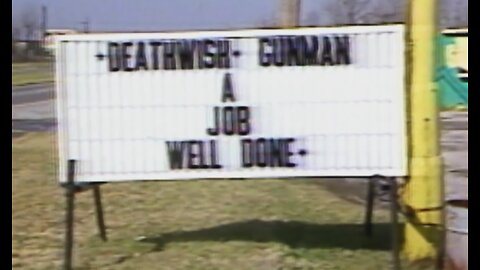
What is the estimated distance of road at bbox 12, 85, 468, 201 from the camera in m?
10.4

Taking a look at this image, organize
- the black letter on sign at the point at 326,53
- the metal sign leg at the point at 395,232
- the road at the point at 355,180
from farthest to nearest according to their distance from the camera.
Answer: the road at the point at 355,180
the black letter on sign at the point at 326,53
the metal sign leg at the point at 395,232

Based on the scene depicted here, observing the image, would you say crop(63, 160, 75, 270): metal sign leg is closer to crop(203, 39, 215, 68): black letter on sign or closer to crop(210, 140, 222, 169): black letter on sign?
crop(210, 140, 222, 169): black letter on sign

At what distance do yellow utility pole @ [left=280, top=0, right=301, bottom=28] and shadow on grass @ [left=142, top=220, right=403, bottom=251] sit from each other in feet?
6.89

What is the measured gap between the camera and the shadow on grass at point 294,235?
708cm

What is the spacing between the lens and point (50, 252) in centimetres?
705

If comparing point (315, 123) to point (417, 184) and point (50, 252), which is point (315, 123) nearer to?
point (417, 184)

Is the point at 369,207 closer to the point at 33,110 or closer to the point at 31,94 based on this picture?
the point at 33,110

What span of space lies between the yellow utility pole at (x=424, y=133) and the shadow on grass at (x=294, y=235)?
0.69m

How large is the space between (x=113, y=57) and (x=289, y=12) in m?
3.08

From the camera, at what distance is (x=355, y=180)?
38.7ft

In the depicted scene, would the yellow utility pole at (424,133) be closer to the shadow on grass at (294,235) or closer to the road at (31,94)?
the shadow on grass at (294,235)

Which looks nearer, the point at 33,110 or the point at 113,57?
the point at 113,57

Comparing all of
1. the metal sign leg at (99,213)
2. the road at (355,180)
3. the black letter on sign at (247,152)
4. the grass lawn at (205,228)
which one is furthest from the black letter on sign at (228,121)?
the road at (355,180)

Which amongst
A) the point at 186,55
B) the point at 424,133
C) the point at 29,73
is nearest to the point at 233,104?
the point at 186,55
